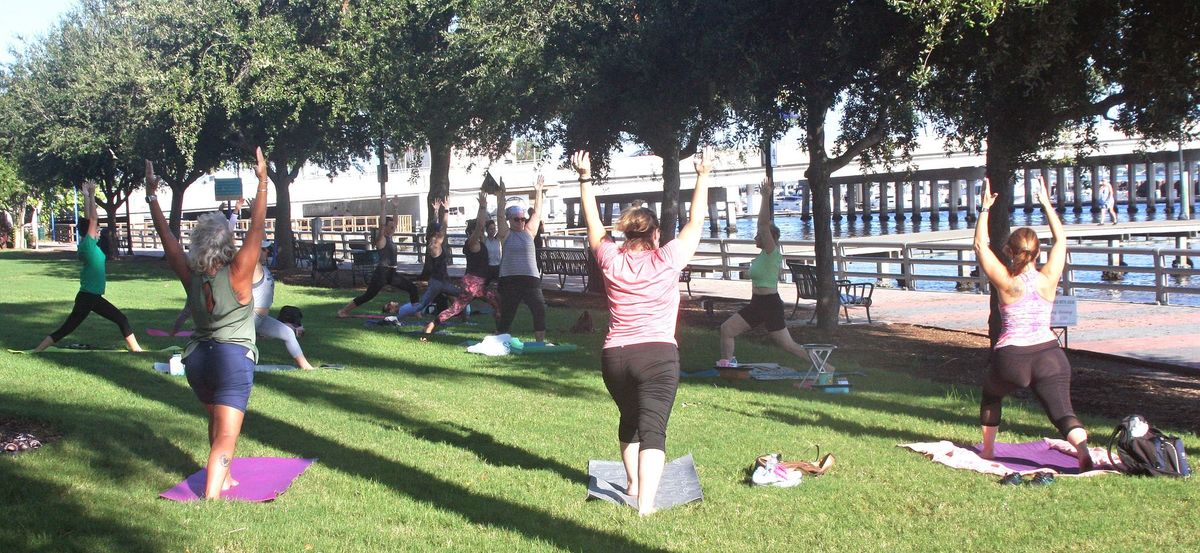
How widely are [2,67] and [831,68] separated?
37461mm

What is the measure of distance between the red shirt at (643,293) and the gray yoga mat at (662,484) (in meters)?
0.93

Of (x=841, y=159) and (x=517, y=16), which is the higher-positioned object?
(x=517, y=16)

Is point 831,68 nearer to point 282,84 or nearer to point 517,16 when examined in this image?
point 517,16

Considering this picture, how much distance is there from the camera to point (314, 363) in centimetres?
1212

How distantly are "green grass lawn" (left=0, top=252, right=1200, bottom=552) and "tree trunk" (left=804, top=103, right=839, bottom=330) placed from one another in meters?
4.03

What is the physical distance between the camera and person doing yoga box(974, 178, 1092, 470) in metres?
6.95

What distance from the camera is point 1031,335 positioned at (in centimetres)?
701

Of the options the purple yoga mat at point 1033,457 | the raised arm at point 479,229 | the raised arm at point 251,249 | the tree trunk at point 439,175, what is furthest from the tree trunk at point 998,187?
the tree trunk at point 439,175

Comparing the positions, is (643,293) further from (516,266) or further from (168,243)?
(516,266)

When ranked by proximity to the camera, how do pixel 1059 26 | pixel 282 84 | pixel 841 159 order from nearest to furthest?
pixel 1059 26
pixel 841 159
pixel 282 84

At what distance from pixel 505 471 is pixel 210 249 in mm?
2343

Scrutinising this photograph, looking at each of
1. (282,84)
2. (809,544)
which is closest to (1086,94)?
(809,544)

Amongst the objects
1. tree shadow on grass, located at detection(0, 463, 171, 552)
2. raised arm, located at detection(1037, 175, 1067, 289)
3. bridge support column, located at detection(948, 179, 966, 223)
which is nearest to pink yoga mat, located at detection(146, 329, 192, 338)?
tree shadow on grass, located at detection(0, 463, 171, 552)

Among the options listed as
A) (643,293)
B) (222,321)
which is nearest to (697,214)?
(643,293)
